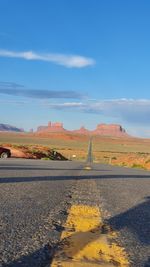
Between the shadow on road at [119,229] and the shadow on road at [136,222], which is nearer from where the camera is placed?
the shadow on road at [119,229]

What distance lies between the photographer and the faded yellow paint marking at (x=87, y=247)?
3103mm

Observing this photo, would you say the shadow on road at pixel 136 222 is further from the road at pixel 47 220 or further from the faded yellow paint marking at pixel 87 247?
the faded yellow paint marking at pixel 87 247

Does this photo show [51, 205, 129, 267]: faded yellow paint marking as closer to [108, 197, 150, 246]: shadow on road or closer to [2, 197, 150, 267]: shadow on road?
[2, 197, 150, 267]: shadow on road

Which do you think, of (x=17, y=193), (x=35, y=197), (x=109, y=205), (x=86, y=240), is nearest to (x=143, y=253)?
(x=86, y=240)

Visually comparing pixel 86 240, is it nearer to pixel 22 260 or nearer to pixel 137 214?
pixel 22 260

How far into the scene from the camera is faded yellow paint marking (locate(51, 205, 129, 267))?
310cm

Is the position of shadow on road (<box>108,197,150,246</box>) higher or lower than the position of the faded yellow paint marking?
lower

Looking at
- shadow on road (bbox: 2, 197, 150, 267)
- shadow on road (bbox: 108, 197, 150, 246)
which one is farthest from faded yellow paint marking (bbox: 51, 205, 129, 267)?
shadow on road (bbox: 108, 197, 150, 246)

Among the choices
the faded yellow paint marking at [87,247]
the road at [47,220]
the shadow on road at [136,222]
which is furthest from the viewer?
the shadow on road at [136,222]

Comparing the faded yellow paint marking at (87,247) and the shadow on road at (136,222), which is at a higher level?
the faded yellow paint marking at (87,247)

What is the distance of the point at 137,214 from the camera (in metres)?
6.15

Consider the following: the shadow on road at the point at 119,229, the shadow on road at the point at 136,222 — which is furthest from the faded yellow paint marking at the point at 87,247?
the shadow on road at the point at 136,222

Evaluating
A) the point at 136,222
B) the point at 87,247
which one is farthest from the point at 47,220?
the point at 87,247

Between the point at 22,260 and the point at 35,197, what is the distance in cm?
416
